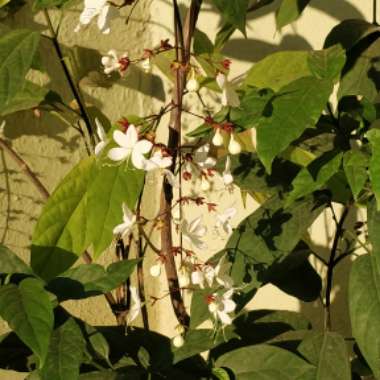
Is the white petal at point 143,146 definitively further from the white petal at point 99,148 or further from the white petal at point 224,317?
the white petal at point 224,317

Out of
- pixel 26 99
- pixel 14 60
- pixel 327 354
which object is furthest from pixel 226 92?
pixel 26 99

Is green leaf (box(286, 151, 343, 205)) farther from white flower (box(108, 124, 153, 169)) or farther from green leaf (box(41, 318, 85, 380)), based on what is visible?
green leaf (box(41, 318, 85, 380))

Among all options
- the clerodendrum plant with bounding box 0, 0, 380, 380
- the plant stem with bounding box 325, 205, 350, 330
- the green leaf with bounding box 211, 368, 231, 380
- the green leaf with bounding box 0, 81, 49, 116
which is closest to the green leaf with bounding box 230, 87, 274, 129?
the clerodendrum plant with bounding box 0, 0, 380, 380

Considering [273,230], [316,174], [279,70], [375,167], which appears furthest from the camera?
[279,70]

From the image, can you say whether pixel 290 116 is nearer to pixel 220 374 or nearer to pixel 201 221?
pixel 201 221

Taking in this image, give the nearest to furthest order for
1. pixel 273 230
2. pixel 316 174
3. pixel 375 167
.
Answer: pixel 375 167 < pixel 316 174 < pixel 273 230
